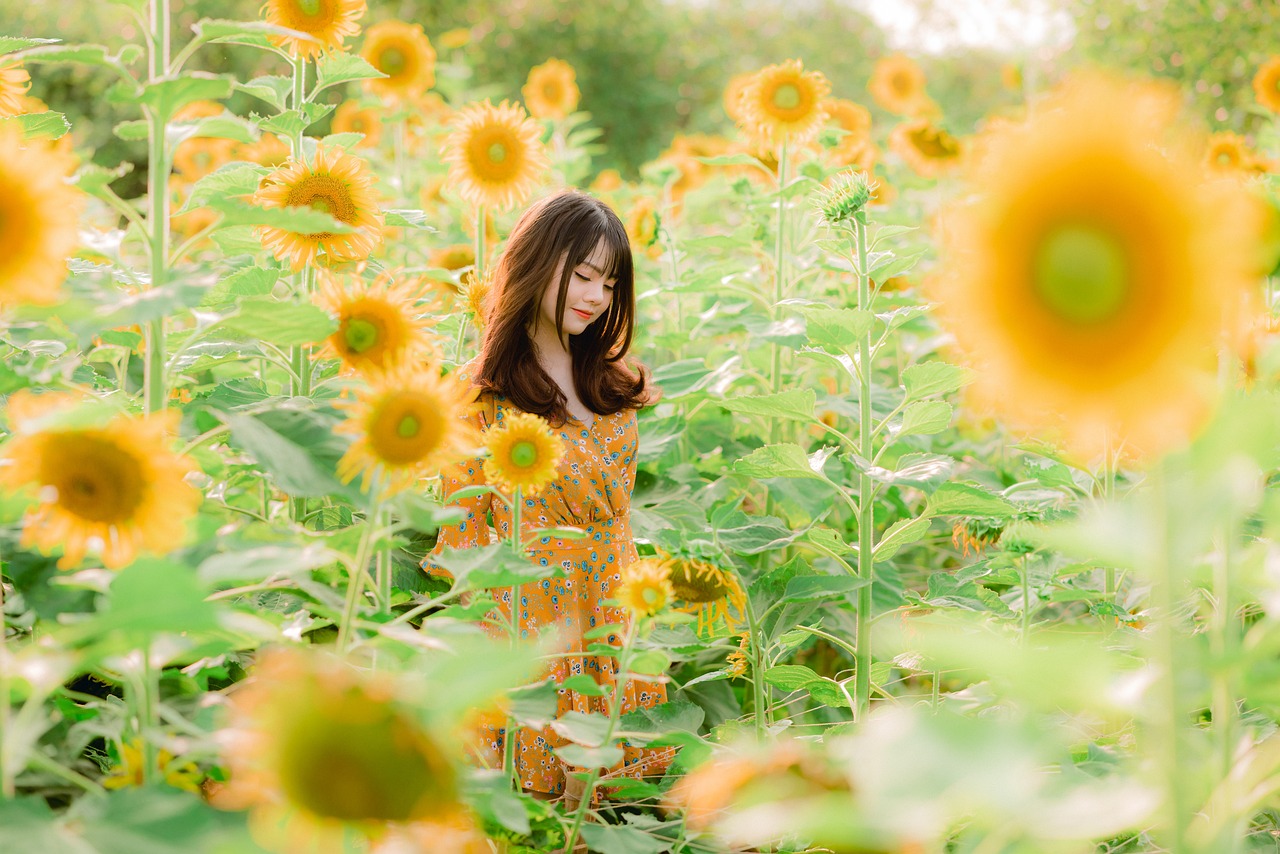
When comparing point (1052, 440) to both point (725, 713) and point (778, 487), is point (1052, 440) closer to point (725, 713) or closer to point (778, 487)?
point (778, 487)

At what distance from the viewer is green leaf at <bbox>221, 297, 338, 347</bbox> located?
1121 millimetres

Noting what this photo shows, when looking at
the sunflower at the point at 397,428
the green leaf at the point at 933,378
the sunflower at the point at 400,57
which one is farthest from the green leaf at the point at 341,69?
the sunflower at the point at 400,57

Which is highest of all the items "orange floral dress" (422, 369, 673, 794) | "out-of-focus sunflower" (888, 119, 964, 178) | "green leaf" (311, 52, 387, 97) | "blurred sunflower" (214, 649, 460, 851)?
"out-of-focus sunflower" (888, 119, 964, 178)

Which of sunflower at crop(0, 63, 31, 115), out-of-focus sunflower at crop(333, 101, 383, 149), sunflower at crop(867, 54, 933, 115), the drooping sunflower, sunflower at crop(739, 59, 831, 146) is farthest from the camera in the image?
sunflower at crop(867, 54, 933, 115)

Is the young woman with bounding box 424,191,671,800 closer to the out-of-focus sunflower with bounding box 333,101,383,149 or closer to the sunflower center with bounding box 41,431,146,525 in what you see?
the sunflower center with bounding box 41,431,146,525

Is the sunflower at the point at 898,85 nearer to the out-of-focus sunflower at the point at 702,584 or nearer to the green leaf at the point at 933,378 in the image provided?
the green leaf at the point at 933,378

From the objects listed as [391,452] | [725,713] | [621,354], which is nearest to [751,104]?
[621,354]

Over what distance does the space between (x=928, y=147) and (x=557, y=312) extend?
89.3 inches

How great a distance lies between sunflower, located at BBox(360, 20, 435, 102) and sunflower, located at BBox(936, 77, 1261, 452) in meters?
2.92

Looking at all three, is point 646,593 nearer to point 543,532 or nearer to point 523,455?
point 543,532

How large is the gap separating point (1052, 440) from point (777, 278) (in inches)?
37.2

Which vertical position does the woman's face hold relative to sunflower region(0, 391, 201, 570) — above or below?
above

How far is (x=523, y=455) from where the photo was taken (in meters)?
1.52

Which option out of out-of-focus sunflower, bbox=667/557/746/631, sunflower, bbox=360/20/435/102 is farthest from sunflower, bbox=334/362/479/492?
sunflower, bbox=360/20/435/102
